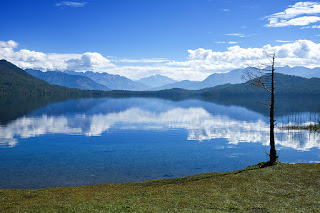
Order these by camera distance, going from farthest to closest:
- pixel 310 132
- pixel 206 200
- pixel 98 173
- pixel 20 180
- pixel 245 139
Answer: pixel 310 132 → pixel 245 139 → pixel 98 173 → pixel 20 180 → pixel 206 200

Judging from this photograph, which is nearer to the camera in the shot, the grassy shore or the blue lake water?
the grassy shore

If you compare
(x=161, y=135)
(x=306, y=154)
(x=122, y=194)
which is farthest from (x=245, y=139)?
(x=122, y=194)

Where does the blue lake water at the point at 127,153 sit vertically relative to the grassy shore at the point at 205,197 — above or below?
below

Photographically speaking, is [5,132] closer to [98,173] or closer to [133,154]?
[133,154]

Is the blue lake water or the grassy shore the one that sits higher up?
the grassy shore

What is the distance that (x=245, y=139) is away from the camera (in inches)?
3605

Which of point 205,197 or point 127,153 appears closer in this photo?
point 205,197

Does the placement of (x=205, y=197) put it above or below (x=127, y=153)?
above

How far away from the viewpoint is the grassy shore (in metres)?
24.6

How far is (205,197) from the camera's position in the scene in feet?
92.9

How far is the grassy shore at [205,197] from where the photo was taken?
24.6m

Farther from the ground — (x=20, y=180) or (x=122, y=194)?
(x=122, y=194)

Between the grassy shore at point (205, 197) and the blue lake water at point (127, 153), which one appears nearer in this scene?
the grassy shore at point (205, 197)

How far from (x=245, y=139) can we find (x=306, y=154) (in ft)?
76.9
